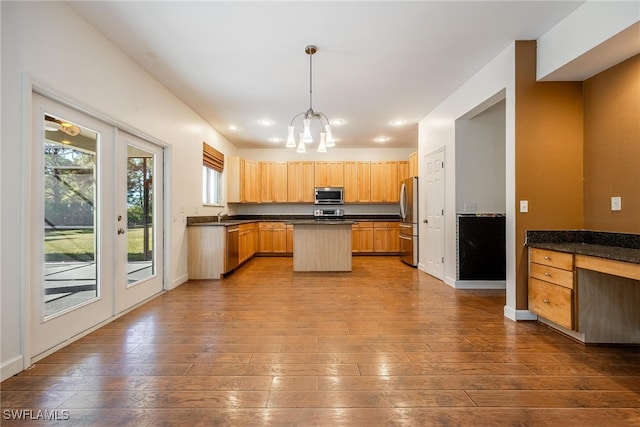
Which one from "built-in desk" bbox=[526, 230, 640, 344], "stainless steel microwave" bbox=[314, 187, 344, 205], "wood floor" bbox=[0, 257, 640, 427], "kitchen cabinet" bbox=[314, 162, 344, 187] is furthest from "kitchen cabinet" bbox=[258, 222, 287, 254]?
"built-in desk" bbox=[526, 230, 640, 344]

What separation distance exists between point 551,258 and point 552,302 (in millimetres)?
378

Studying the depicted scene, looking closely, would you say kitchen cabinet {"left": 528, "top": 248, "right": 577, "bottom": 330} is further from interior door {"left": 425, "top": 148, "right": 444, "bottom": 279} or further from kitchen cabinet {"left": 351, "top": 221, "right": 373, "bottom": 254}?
kitchen cabinet {"left": 351, "top": 221, "right": 373, "bottom": 254}

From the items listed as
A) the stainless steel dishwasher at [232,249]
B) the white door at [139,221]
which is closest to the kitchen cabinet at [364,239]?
the stainless steel dishwasher at [232,249]

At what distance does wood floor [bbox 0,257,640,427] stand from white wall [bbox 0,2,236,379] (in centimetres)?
60

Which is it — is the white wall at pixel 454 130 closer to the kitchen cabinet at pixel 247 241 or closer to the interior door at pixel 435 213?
the interior door at pixel 435 213

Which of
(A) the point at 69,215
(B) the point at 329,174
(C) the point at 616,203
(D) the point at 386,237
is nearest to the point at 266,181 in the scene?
(B) the point at 329,174

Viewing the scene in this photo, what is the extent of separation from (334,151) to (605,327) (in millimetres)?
6306

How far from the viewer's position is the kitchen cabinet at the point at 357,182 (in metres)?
7.61

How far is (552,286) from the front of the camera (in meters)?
2.64

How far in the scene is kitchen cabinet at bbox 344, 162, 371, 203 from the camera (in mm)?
7609

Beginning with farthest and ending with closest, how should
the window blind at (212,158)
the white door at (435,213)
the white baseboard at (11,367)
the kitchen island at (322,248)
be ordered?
the window blind at (212,158) → the kitchen island at (322,248) → the white door at (435,213) → the white baseboard at (11,367)

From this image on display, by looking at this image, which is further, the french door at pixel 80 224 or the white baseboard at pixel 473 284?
the white baseboard at pixel 473 284

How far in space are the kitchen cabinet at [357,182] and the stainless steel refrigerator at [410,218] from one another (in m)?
1.53

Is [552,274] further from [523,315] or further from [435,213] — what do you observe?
[435,213]
